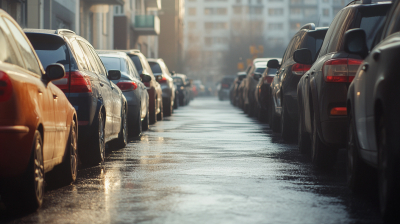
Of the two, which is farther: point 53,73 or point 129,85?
point 129,85

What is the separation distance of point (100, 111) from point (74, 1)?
21.1 m

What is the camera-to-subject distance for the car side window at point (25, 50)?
18.8 ft

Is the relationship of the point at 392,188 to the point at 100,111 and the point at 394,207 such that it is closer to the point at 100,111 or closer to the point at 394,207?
the point at 394,207

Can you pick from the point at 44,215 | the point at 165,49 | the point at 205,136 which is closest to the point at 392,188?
the point at 44,215

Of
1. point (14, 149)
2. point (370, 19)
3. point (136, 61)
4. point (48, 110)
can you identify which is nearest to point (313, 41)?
point (370, 19)

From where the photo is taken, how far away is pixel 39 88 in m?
5.67

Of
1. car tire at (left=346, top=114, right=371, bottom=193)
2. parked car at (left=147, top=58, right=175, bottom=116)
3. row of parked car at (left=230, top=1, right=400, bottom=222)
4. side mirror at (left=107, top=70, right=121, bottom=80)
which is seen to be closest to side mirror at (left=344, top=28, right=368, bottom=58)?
row of parked car at (left=230, top=1, right=400, bottom=222)

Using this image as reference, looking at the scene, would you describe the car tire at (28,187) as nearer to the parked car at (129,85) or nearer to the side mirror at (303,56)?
the side mirror at (303,56)

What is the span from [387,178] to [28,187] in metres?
2.53

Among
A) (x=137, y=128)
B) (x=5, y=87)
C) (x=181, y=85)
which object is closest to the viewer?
(x=5, y=87)

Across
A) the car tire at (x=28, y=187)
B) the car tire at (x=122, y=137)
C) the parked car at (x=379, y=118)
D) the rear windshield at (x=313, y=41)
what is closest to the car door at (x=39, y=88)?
the car tire at (x=28, y=187)

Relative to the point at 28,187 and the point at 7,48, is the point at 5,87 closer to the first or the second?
the point at 7,48

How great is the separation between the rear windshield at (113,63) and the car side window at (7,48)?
719 centimetres

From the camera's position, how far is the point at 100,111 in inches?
337
